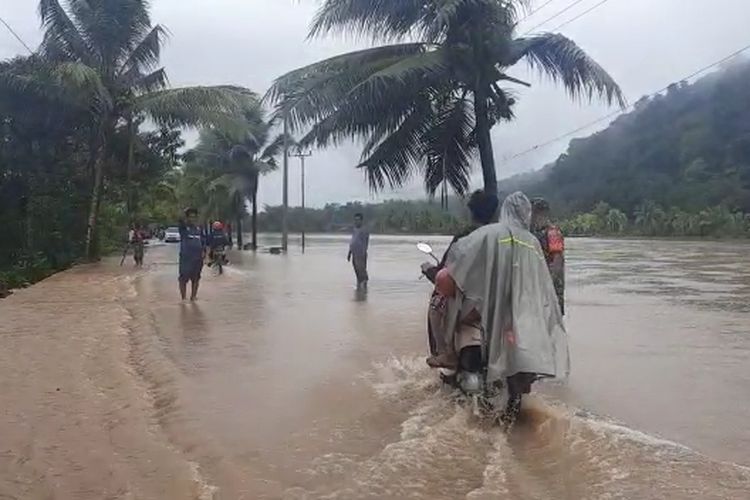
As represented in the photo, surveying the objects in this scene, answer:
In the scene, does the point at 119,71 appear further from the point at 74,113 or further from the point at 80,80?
the point at 80,80

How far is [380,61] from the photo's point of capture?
47.9 ft

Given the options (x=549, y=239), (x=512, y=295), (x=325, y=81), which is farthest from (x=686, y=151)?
(x=512, y=295)

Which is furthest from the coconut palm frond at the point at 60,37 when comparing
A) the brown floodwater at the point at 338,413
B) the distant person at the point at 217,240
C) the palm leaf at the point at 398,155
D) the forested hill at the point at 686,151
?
the forested hill at the point at 686,151

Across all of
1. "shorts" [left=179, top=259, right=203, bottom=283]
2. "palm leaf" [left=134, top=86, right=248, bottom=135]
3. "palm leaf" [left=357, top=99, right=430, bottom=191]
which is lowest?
"shorts" [left=179, top=259, right=203, bottom=283]

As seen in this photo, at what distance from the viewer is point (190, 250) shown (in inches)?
543

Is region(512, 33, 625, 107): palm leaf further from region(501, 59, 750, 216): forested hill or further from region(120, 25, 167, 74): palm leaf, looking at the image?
region(501, 59, 750, 216): forested hill

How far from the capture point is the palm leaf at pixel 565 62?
13.9 metres

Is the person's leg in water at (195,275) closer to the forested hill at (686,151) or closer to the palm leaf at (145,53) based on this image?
the palm leaf at (145,53)

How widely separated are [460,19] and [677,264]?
16.4 meters

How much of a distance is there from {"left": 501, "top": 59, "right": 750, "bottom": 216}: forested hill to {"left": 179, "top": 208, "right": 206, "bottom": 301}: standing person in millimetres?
38654

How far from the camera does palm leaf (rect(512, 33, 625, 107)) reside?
13906 millimetres

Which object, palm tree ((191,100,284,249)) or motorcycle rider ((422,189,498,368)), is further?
palm tree ((191,100,284,249))

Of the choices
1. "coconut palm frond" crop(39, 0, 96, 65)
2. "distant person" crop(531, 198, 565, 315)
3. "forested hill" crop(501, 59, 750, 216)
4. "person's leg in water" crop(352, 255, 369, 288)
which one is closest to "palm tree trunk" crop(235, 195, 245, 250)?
"forested hill" crop(501, 59, 750, 216)

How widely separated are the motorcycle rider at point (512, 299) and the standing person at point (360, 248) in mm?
10749
